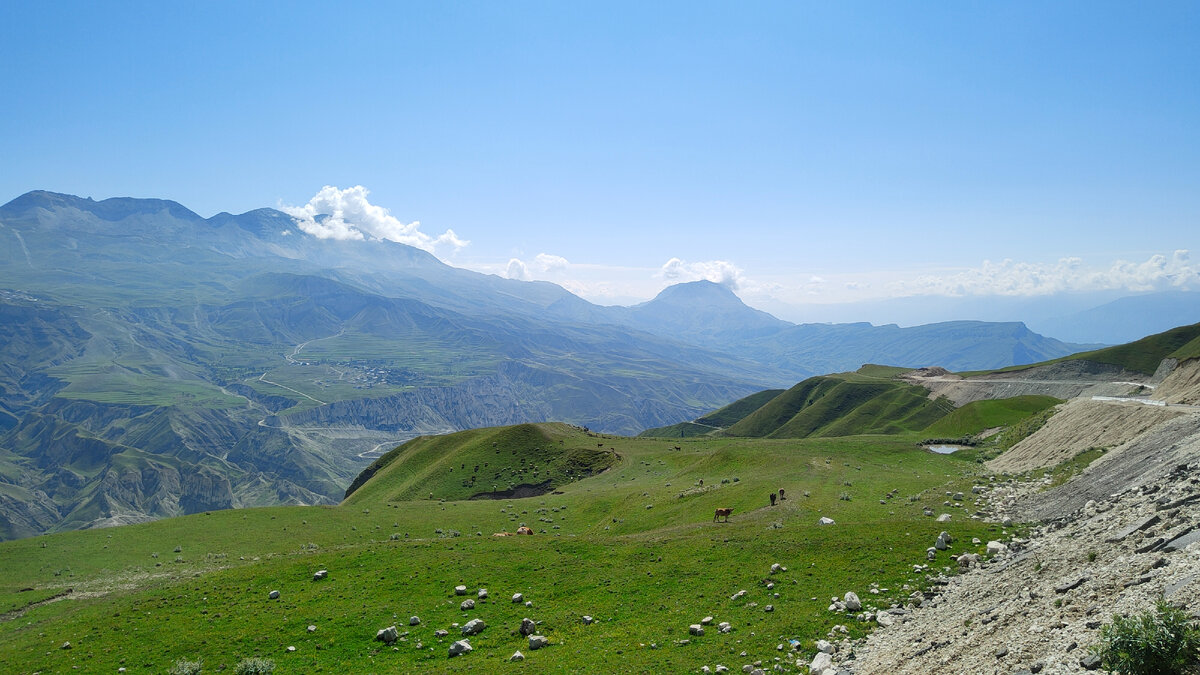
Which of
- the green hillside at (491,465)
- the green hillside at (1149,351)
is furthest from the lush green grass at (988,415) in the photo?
the green hillside at (1149,351)

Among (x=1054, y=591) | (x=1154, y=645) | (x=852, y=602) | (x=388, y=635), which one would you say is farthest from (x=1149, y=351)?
(x=388, y=635)

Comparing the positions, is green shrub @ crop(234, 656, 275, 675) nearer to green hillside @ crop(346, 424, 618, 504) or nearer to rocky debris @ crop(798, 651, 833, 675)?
rocky debris @ crop(798, 651, 833, 675)

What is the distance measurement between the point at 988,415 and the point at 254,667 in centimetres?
8606

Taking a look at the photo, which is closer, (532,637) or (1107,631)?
(1107,631)

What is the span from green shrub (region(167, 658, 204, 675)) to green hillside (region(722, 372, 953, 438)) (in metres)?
116

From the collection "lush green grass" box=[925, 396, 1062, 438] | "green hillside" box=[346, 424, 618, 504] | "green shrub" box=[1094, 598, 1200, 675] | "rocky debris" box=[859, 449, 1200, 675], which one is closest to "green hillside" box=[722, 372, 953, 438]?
"lush green grass" box=[925, 396, 1062, 438]

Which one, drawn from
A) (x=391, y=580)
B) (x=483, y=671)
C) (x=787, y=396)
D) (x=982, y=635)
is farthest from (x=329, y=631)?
(x=787, y=396)

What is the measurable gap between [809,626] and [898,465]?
39705mm

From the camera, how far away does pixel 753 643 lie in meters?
18.6

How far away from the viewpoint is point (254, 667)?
→ 19578 millimetres

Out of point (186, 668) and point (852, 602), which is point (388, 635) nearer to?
point (186, 668)

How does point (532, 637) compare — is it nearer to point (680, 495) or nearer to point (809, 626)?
point (809, 626)

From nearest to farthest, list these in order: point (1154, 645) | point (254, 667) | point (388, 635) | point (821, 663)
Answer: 1. point (1154, 645)
2. point (821, 663)
3. point (254, 667)
4. point (388, 635)

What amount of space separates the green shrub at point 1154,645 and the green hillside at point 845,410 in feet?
369
